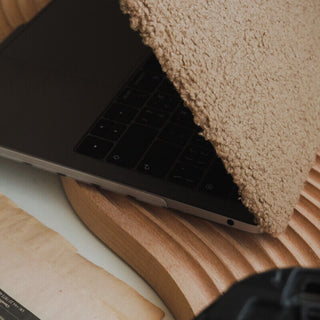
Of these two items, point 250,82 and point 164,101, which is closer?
point 250,82

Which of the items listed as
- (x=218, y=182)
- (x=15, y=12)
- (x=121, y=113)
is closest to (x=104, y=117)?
(x=121, y=113)

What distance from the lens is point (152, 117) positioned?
427 mm

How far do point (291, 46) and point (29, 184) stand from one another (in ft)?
0.90

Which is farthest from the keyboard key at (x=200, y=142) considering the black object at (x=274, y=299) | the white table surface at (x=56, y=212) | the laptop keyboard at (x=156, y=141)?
the black object at (x=274, y=299)

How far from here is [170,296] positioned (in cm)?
37

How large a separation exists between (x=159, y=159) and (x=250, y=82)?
0.11 meters

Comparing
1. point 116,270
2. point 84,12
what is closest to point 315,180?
point 116,270

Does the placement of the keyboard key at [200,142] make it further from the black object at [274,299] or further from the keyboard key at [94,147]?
the black object at [274,299]

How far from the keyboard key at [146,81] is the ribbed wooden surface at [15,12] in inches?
8.0

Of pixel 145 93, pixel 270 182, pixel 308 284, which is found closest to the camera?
pixel 308 284

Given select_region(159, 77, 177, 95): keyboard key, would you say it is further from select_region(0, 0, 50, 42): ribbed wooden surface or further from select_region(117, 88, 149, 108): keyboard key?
select_region(0, 0, 50, 42): ribbed wooden surface

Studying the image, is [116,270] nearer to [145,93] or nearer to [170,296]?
[170,296]

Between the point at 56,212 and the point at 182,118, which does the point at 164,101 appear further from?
the point at 56,212

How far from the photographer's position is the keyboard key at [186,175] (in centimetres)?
38
